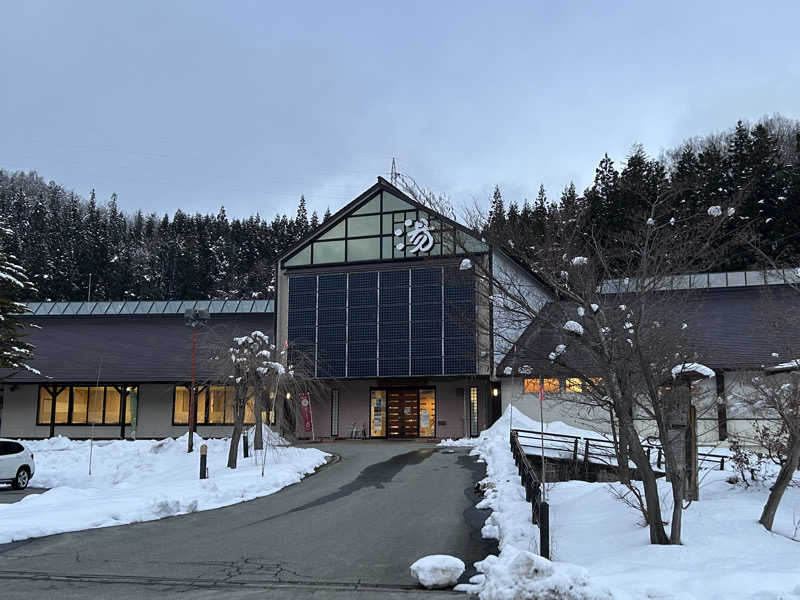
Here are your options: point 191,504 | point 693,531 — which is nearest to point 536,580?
point 693,531

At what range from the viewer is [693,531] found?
9.82m

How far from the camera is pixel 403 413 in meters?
35.3

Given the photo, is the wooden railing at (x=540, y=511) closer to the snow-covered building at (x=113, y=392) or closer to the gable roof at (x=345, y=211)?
the gable roof at (x=345, y=211)

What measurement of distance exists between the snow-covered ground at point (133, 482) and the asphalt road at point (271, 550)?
557 mm

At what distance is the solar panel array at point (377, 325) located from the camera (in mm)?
31844

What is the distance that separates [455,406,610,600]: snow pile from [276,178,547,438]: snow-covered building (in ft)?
46.1

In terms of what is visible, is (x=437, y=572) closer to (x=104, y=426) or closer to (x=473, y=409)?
(x=473, y=409)

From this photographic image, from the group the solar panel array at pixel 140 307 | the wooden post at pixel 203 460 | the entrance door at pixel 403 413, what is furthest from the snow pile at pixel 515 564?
the solar panel array at pixel 140 307

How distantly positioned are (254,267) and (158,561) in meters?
70.5

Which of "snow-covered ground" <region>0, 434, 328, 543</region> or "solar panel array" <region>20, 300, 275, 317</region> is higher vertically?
"solar panel array" <region>20, 300, 275, 317</region>

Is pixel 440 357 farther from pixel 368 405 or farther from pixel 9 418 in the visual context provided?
pixel 9 418

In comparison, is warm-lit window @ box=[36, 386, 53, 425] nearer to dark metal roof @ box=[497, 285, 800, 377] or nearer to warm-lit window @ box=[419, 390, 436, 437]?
warm-lit window @ box=[419, 390, 436, 437]

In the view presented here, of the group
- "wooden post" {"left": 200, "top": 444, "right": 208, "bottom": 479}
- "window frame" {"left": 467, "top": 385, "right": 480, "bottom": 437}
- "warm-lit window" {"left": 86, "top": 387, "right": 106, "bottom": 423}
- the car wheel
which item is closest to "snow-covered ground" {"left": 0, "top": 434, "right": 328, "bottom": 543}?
"wooden post" {"left": 200, "top": 444, "right": 208, "bottom": 479}

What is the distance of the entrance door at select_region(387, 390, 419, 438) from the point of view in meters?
35.0
